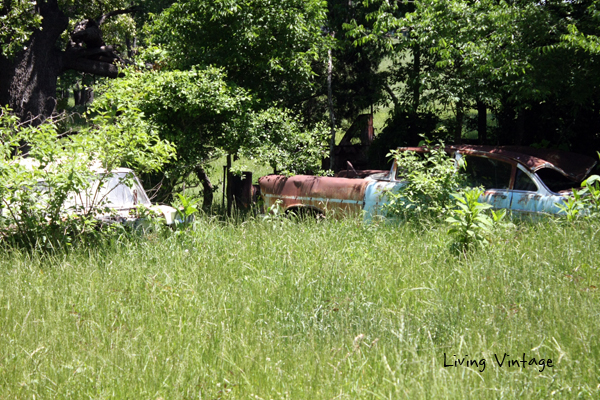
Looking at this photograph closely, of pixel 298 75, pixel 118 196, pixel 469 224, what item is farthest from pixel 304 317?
pixel 298 75

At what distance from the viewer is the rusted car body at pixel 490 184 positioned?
→ 6.73 metres

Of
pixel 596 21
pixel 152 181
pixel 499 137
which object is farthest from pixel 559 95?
pixel 152 181

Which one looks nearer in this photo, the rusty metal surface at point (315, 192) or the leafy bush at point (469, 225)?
the leafy bush at point (469, 225)

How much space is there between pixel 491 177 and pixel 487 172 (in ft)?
0.30

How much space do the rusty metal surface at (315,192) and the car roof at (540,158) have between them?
113 cm

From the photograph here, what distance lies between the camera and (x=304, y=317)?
4375 millimetres

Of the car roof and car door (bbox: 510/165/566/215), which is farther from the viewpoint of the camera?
the car roof

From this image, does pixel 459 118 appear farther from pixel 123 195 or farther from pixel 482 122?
pixel 123 195

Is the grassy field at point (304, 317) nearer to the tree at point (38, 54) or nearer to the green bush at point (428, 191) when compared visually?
the green bush at point (428, 191)

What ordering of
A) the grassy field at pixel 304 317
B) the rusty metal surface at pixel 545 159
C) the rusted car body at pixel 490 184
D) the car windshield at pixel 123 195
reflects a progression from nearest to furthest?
the grassy field at pixel 304 317 < the rusted car body at pixel 490 184 < the rusty metal surface at pixel 545 159 < the car windshield at pixel 123 195

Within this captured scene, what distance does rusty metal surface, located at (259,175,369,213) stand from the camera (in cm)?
750

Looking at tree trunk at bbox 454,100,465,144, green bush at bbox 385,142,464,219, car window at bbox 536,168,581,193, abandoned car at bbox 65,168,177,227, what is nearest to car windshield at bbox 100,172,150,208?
abandoned car at bbox 65,168,177,227

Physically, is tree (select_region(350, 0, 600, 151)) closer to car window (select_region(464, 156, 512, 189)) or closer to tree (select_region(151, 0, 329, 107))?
tree (select_region(151, 0, 329, 107))

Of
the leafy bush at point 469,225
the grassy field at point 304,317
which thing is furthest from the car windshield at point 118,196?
the leafy bush at point 469,225
